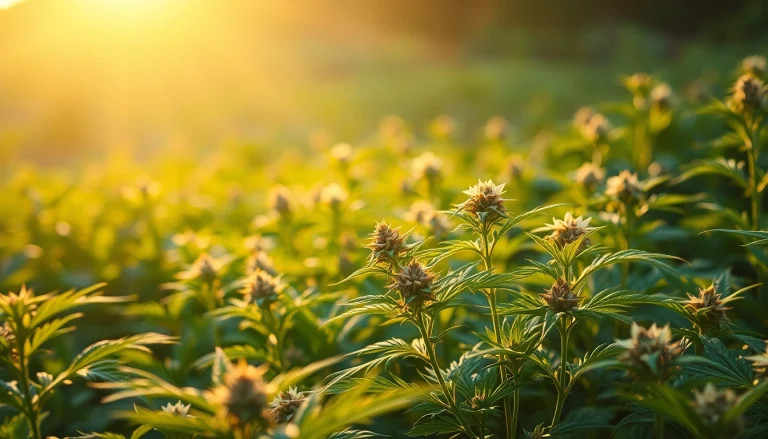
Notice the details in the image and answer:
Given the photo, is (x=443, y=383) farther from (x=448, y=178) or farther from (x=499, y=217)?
(x=448, y=178)

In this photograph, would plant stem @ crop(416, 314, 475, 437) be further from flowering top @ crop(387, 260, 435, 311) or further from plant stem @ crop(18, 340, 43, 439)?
plant stem @ crop(18, 340, 43, 439)

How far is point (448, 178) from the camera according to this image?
152 inches

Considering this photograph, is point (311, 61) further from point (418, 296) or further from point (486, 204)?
point (418, 296)

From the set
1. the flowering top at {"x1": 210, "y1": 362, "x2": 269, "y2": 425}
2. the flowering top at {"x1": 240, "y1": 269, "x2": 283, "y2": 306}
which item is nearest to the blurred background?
the flowering top at {"x1": 240, "y1": 269, "x2": 283, "y2": 306}

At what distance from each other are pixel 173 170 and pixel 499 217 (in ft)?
15.4

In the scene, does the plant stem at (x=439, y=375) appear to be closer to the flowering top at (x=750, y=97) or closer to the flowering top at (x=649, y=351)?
the flowering top at (x=649, y=351)

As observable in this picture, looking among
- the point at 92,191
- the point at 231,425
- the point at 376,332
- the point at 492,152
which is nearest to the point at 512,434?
the point at 231,425

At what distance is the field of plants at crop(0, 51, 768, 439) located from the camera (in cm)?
154

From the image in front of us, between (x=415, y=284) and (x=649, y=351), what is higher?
(x=415, y=284)

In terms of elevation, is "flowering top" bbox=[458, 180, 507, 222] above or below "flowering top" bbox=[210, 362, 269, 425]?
above

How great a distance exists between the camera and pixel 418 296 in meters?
1.56

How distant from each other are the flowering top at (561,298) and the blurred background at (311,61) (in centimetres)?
747

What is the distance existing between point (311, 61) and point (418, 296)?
17.0 m

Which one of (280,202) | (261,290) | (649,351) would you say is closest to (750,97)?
Result: (649,351)
